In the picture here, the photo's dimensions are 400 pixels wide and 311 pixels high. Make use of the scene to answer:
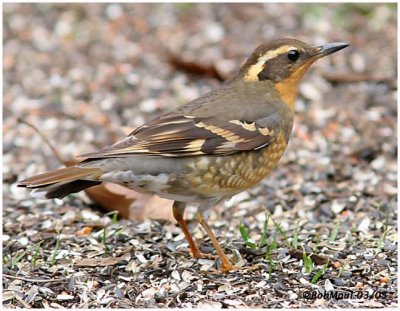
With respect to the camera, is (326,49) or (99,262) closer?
(99,262)

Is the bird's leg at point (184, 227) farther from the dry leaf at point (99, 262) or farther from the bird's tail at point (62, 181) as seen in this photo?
the bird's tail at point (62, 181)

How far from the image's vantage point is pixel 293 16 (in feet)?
39.3

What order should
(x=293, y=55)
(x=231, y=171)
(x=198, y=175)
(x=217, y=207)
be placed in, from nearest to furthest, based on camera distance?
(x=198, y=175)
(x=231, y=171)
(x=293, y=55)
(x=217, y=207)

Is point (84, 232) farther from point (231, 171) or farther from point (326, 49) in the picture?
point (326, 49)

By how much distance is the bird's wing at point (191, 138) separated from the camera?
5.68 meters

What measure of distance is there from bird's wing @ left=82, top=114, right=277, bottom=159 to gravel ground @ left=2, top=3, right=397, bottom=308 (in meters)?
0.65

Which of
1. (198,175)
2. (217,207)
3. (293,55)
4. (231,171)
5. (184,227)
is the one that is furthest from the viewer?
(217,207)

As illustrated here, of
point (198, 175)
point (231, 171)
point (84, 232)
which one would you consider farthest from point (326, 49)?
point (84, 232)

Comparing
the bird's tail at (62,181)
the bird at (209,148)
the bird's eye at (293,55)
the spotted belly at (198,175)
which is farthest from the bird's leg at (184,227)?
the bird's eye at (293,55)

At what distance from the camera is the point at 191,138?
5.79 meters

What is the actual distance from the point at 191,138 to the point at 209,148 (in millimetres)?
143

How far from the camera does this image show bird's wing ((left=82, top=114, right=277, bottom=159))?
18.6 ft

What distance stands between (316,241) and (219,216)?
3.91 feet

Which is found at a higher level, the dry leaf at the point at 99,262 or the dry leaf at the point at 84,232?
the dry leaf at the point at 84,232
